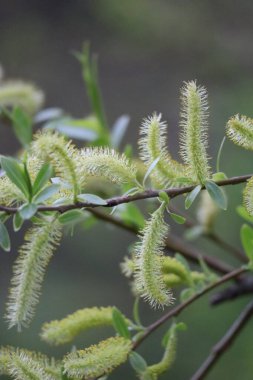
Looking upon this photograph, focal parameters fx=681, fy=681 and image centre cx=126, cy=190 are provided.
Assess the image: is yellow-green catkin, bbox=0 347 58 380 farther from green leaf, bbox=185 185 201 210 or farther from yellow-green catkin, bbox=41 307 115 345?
green leaf, bbox=185 185 201 210

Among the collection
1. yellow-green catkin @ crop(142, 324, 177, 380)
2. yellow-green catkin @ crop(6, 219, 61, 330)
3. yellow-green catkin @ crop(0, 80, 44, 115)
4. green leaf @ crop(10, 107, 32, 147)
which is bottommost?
yellow-green catkin @ crop(142, 324, 177, 380)

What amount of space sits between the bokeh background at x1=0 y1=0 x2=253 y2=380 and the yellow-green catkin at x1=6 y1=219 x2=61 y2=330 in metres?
1.67

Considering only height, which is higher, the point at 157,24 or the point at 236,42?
the point at 157,24

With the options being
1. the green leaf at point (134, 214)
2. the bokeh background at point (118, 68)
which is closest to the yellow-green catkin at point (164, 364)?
the green leaf at point (134, 214)

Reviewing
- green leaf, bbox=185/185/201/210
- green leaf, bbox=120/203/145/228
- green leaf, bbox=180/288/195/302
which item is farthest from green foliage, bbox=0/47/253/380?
green leaf, bbox=120/203/145/228

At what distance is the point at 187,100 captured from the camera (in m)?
0.46

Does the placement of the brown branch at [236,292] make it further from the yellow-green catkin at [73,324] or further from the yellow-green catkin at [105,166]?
the yellow-green catkin at [105,166]

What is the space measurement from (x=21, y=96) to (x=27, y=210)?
18.8 inches

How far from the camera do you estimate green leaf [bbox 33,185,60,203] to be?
0.45 metres

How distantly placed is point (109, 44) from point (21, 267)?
282 centimetres

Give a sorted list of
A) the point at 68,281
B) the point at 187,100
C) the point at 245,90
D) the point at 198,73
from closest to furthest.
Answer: the point at 187,100 < the point at 68,281 < the point at 245,90 < the point at 198,73

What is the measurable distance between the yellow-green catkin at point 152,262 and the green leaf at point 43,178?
75 mm

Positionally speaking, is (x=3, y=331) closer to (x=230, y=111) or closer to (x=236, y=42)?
(x=230, y=111)

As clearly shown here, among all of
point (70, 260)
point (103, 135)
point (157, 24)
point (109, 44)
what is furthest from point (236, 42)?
point (103, 135)
